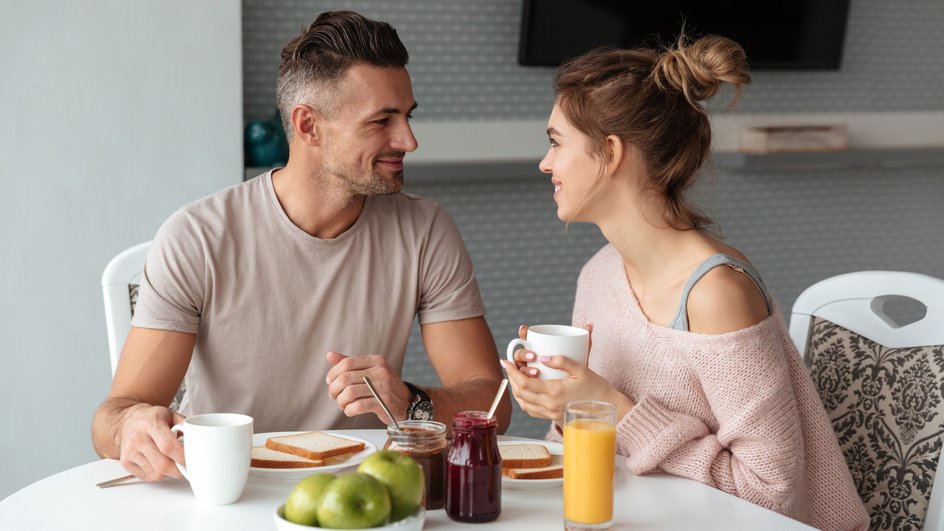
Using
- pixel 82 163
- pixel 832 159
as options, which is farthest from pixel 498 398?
pixel 832 159

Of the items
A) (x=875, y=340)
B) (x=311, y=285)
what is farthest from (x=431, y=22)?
(x=875, y=340)

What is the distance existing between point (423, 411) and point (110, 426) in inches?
16.6

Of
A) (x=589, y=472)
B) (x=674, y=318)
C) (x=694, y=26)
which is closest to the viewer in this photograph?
(x=589, y=472)

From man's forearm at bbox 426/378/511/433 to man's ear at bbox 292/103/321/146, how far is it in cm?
48

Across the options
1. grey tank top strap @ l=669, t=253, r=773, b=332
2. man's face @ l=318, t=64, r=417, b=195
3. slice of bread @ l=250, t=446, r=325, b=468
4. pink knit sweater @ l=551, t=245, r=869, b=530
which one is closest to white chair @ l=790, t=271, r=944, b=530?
pink knit sweater @ l=551, t=245, r=869, b=530

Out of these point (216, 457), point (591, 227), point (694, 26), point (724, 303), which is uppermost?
point (694, 26)

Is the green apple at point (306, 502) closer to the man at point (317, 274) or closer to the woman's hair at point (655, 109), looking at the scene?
the man at point (317, 274)

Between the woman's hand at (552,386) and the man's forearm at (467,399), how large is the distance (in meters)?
0.22

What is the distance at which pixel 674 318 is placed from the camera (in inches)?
57.9

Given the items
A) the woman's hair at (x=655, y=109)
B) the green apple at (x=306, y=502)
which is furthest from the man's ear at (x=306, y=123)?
the green apple at (x=306, y=502)

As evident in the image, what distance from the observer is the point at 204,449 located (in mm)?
1122

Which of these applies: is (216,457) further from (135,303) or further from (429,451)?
(135,303)

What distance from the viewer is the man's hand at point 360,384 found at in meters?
1.38

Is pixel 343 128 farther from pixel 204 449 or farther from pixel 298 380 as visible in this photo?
pixel 204 449
